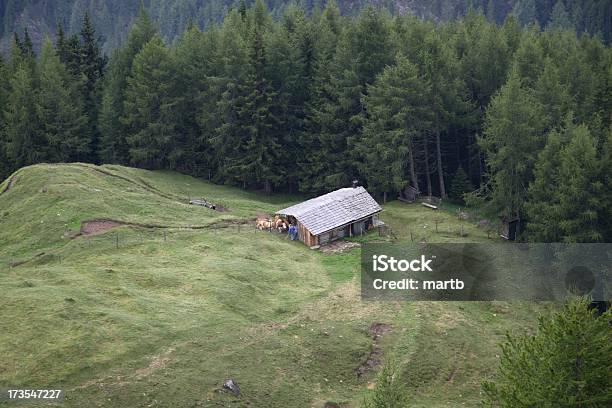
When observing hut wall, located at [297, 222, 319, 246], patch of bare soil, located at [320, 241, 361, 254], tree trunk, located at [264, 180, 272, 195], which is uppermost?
tree trunk, located at [264, 180, 272, 195]

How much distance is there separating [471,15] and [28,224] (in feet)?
205

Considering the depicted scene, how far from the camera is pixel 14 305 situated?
113ft

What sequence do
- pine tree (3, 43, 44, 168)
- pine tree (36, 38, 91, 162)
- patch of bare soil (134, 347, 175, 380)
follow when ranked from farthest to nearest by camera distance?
pine tree (36, 38, 91, 162) → pine tree (3, 43, 44, 168) → patch of bare soil (134, 347, 175, 380)

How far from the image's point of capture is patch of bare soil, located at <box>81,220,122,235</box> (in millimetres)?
45781

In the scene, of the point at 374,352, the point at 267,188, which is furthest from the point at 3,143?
the point at 374,352

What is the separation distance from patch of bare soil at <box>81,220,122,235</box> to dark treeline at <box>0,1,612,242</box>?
2302 cm

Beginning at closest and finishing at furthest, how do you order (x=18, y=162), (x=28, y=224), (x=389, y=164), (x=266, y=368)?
(x=266, y=368), (x=28, y=224), (x=389, y=164), (x=18, y=162)

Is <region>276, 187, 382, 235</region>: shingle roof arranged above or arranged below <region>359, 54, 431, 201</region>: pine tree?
below

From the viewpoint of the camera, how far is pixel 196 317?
118ft

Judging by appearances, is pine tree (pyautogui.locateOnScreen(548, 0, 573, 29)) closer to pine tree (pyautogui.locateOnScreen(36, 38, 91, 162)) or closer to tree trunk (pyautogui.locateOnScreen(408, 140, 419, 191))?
tree trunk (pyautogui.locateOnScreen(408, 140, 419, 191))

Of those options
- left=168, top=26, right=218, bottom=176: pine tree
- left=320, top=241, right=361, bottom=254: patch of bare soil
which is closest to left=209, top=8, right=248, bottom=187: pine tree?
left=168, top=26, right=218, bottom=176: pine tree

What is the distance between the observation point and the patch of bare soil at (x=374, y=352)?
115 ft

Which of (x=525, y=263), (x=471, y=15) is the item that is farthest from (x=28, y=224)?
(x=471, y=15)

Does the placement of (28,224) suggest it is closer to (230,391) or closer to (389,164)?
(230,391)
